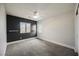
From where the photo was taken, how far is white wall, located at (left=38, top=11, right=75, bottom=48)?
342cm

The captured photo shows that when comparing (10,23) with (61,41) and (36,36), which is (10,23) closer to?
(36,36)

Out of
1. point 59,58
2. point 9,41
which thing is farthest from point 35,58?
point 9,41

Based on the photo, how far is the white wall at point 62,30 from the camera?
3.42 metres

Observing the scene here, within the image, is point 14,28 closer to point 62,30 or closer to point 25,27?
point 25,27

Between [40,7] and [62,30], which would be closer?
[40,7]

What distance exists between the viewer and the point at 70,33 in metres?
3.47

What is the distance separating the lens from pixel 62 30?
3955 mm

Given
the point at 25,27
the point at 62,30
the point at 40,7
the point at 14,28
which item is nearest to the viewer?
the point at 40,7

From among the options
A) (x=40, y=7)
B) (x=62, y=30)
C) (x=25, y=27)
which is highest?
(x=40, y=7)

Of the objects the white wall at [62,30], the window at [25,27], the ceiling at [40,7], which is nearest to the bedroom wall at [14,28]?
the window at [25,27]

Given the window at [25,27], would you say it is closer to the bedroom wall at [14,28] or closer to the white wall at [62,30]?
the bedroom wall at [14,28]

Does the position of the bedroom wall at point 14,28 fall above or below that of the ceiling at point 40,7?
below

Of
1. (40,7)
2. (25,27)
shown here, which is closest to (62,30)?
(40,7)

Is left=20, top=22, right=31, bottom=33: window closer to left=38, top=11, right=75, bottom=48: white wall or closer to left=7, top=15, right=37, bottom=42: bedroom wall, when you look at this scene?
left=7, top=15, right=37, bottom=42: bedroom wall
